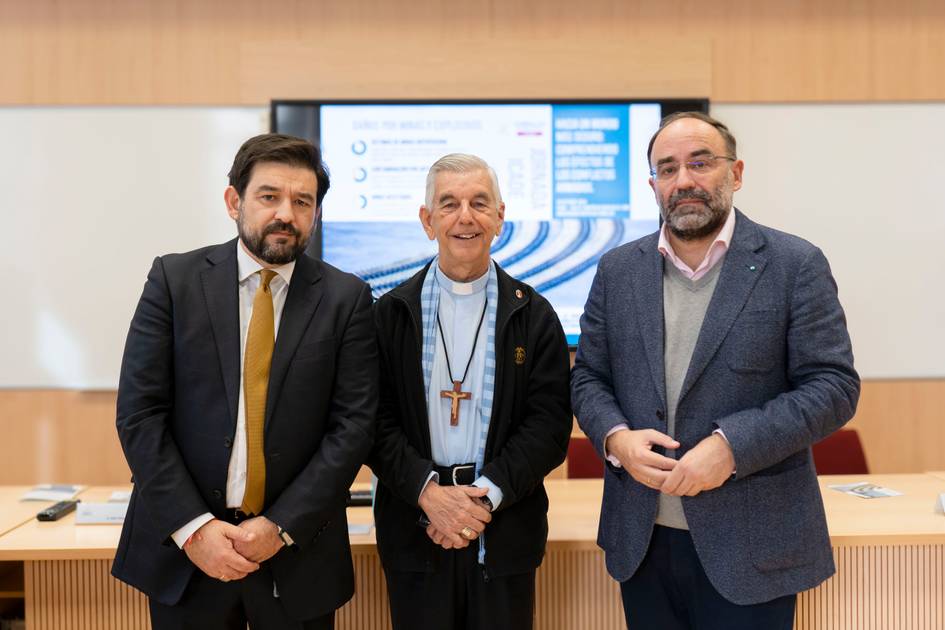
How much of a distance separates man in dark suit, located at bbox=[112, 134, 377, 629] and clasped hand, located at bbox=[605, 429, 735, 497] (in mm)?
667

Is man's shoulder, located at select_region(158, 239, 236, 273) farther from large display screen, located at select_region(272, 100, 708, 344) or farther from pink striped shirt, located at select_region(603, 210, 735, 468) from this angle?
large display screen, located at select_region(272, 100, 708, 344)

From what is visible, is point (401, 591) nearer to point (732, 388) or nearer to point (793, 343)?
point (732, 388)

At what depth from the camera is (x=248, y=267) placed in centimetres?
189

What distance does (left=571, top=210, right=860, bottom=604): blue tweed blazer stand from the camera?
1647 millimetres

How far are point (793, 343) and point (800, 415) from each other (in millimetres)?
172

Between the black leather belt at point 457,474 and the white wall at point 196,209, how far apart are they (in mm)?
2262

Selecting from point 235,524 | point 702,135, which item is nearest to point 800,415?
point 702,135

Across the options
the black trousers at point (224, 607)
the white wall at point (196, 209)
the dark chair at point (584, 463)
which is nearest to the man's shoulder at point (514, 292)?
the black trousers at point (224, 607)

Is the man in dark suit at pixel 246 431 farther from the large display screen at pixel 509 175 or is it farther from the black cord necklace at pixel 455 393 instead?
the large display screen at pixel 509 175

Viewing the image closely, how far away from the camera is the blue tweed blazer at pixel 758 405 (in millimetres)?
1647

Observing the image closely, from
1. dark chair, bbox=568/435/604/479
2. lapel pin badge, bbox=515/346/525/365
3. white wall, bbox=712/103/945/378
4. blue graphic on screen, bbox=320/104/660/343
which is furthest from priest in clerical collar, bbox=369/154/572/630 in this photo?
white wall, bbox=712/103/945/378

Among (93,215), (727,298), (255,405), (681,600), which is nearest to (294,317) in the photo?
(255,405)

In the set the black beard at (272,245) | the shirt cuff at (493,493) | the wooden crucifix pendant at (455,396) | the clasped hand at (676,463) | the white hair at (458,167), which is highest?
the white hair at (458,167)

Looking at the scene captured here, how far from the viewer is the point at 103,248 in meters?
3.70
